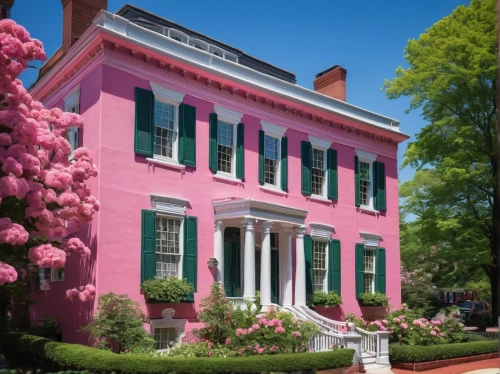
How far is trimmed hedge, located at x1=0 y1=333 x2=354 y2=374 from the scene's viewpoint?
1233 cm

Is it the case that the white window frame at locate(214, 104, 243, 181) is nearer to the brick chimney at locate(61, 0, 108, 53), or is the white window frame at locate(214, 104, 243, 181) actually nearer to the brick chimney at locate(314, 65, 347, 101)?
the brick chimney at locate(61, 0, 108, 53)

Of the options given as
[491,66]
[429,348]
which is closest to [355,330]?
[429,348]

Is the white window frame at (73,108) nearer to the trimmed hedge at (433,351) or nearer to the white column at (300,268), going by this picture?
the white column at (300,268)

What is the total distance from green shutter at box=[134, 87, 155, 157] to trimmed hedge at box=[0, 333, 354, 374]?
5.52 m

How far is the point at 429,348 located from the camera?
18.1m

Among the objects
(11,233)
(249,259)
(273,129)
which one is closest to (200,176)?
(249,259)

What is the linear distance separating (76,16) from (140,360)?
39.4 feet

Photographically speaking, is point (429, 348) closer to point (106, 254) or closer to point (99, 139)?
point (106, 254)

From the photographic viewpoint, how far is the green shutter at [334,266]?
68.5 ft

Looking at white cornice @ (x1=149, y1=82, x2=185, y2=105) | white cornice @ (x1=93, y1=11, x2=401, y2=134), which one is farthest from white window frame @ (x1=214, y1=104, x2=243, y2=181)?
white cornice @ (x1=149, y1=82, x2=185, y2=105)

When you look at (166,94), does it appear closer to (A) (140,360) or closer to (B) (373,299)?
(A) (140,360)

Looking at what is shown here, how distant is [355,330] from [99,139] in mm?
9383

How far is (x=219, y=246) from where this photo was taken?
17.5 m

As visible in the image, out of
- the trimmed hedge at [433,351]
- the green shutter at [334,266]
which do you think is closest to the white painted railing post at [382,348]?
the trimmed hedge at [433,351]
